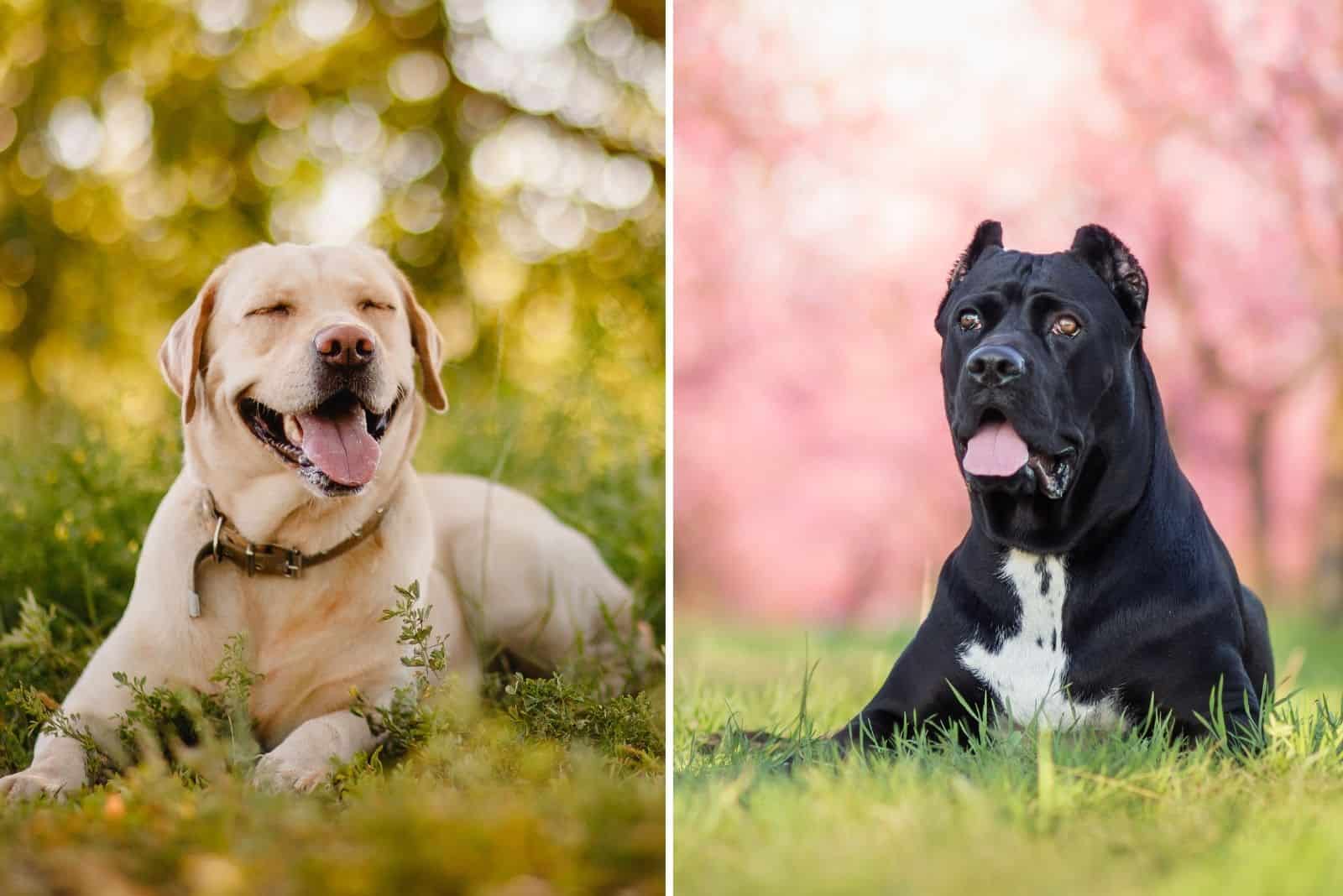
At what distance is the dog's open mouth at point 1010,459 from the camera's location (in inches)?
80.4

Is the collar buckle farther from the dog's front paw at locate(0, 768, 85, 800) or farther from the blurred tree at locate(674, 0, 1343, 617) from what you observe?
the blurred tree at locate(674, 0, 1343, 617)

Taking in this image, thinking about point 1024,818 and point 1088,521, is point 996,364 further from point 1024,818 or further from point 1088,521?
point 1024,818

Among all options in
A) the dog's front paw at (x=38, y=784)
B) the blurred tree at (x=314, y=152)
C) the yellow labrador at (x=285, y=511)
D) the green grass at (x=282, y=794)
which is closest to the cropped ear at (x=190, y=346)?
the yellow labrador at (x=285, y=511)

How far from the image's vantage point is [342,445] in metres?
2.40

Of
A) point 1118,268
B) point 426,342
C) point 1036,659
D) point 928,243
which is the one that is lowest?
point 1036,659

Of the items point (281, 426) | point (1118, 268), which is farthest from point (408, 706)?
point (1118, 268)

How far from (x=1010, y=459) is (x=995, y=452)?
0.09ft

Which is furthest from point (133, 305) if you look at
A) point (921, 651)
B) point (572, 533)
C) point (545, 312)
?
point (921, 651)

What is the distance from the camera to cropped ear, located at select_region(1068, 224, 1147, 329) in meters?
2.14

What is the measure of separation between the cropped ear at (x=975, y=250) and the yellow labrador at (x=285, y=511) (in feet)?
3.62

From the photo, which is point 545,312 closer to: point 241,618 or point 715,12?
point 715,12

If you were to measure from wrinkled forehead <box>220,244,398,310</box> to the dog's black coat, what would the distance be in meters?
1.20

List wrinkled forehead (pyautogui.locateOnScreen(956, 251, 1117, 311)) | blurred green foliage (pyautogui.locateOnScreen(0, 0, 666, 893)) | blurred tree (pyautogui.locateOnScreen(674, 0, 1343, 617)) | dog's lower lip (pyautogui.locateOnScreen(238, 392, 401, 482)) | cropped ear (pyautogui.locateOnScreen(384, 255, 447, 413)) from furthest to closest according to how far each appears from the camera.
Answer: blurred green foliage (pyautogui.locateOnScreen(0, 0, 666, 893)) → blurred tree (pyautogui.locateOnScreen(674, 0, 1343, 617)) → cropped ear (pyautogui.locateOnScreen(384, 255, 447, 413)) → dog's lower lip (pyautogui.locateOnScreen(238, 392, 401, 482)) → wrinkled forehead (pyautogui.locateOnScreen(956, 251, 1117, 311))

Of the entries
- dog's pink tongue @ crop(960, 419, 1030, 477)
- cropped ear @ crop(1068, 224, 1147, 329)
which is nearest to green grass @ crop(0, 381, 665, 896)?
dog's pink tongue @ crop(960, 419, 1030, 477)
